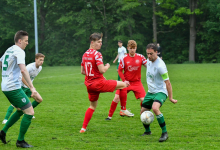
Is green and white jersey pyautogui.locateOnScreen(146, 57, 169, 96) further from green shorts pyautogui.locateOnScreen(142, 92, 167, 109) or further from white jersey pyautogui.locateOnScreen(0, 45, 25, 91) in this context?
white jersey pyautogui.locateOnScreen(0, 45, 25, 91)

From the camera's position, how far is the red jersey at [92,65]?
539cm

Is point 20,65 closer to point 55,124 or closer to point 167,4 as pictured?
point 55,124

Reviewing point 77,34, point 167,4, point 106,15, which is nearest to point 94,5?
point 106,15

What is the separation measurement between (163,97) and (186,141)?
83cm

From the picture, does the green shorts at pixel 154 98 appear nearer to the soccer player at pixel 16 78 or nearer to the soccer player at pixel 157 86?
the soccer player at pixel 157 86

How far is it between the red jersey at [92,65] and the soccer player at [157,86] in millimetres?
916

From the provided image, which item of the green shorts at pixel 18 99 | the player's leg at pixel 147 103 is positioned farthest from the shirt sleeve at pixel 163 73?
the green shorts at pixel 18 99

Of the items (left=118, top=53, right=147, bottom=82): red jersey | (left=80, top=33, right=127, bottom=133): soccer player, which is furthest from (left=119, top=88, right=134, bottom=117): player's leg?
(left=80, top=33, right=127, bottom=133): soccer player

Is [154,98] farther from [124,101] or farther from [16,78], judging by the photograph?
[16,78]

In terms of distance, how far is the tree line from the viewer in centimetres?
3497

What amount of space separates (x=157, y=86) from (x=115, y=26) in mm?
32721

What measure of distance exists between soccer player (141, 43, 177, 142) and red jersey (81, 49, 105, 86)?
916 mm

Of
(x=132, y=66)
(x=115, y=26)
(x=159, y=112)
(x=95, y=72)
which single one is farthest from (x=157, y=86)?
(x=115, y=26)

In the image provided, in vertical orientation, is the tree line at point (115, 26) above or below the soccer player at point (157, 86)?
above
